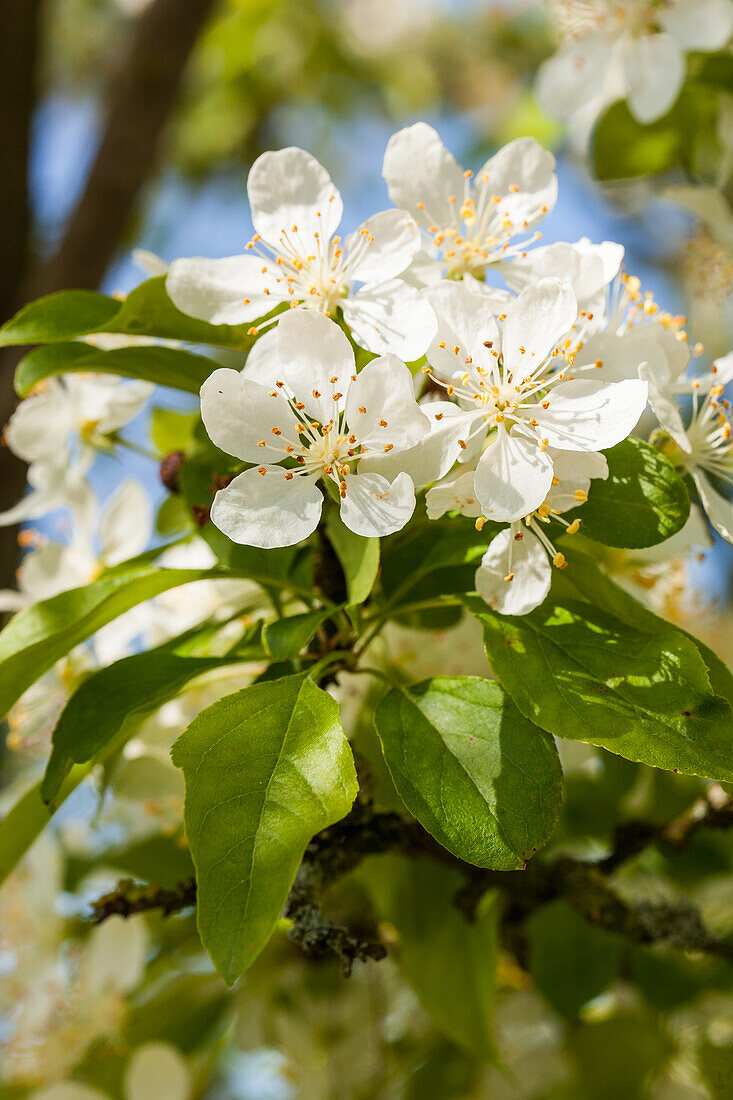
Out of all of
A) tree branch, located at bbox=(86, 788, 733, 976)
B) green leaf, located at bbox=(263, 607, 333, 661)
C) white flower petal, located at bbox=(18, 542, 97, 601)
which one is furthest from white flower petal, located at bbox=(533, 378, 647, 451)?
white flower petal, located at bbox=(18, 542, 97, 601)

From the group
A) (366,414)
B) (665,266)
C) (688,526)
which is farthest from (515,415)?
(665,266)

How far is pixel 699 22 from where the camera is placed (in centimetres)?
108

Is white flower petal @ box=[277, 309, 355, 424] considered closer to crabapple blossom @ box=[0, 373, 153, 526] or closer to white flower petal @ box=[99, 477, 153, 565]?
crabapple blossom @ box=[0, 373, 153, 526]

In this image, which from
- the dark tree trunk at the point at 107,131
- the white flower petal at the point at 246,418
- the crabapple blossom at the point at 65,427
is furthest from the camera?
the dark tree trunk at the point at 107,131

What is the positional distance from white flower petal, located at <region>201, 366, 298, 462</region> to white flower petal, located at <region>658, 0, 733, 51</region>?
2.40 ft

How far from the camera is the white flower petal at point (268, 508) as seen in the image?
639mm

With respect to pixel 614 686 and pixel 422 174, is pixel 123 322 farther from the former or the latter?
pixel 614 686

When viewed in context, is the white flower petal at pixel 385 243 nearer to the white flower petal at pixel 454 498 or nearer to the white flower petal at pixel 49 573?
the white flower petal at pixel 454 498

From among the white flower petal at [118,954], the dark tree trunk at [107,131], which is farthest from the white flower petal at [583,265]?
the dark tree trunk at [107,131]

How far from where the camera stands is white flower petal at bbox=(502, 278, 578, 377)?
65cm

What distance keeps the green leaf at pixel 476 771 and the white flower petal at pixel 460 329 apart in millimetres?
217

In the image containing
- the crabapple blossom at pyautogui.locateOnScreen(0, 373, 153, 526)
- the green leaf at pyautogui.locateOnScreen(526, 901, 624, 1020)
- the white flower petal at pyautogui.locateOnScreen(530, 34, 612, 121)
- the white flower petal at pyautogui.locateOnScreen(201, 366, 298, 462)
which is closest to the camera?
the white flower petal at pyautogui.locateOnScreen(201, 366, 298, 462)

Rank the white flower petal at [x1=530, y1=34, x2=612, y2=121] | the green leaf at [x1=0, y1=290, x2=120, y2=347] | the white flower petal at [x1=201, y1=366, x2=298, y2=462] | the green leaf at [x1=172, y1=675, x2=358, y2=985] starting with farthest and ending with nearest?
the white flower petal at [x1=530, y1=34, x2=612, y2=121]
the green leaf at [x1=0, y1=290, x2=120, y2=347]
the white flower petal at [x1=201, y1=366, x2=298, y2=462]
the green leaf at [x1=172, y1=675, x2=358, y2=985]

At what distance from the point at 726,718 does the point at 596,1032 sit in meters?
0.65
